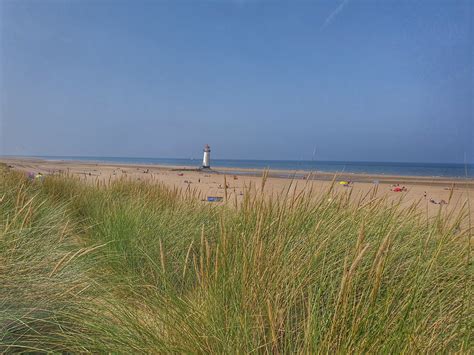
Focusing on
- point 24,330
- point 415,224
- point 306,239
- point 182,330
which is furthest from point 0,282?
point 415,224

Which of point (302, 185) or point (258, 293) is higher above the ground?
point (258, 293)

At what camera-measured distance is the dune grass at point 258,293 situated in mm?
1108

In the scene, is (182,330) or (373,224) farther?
(373,224)

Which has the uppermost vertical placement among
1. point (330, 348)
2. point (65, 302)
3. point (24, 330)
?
point (330, 348)

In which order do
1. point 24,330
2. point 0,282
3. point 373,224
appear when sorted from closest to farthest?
1. point 24,330
2. point 0,282
3. point 373,224

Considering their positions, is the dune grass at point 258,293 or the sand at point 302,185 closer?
the dune grass at point 258,293

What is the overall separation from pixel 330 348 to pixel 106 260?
1.94 meters

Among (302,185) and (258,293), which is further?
(302,185)

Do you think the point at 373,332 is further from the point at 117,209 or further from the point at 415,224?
the point at 117,209

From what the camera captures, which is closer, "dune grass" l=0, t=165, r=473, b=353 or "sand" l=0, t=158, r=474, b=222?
"dune grass" l=0, t=165, r=473, b=353

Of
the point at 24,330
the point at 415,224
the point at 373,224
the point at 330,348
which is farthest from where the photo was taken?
the point at 415,224

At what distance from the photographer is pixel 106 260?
2549 millimetres

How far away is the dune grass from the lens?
1.11 metres

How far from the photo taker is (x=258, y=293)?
56.1 inches
